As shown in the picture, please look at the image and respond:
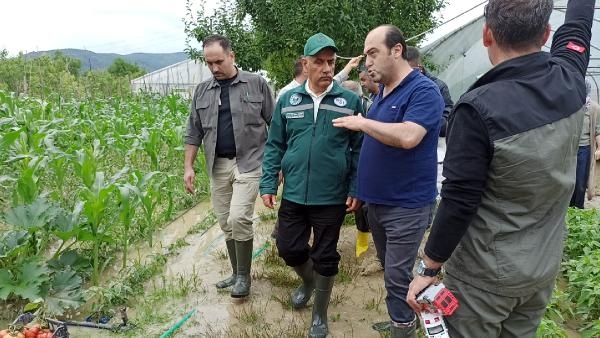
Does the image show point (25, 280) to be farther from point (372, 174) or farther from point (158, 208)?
point (158, 208)

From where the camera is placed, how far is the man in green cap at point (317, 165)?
3.03m

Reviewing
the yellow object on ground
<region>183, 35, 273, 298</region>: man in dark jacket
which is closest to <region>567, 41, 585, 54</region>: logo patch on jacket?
<region>183, 35, 273, 298</region>: man in dark jacket

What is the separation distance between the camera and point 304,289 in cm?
359

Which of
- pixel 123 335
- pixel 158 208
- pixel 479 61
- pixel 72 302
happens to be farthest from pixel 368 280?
pixel 479 61

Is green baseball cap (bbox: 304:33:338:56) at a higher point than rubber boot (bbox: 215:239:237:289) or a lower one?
higher

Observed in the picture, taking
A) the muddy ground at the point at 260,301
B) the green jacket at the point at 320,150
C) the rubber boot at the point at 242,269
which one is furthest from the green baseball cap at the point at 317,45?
the muddy ground at the point at 260,301

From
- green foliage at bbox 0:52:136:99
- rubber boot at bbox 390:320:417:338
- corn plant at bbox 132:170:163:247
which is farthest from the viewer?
green foliage at bbox 0:52:136:99

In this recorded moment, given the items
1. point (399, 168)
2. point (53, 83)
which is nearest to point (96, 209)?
point (399, 168)

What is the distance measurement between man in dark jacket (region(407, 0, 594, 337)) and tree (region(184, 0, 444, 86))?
20.8 feet

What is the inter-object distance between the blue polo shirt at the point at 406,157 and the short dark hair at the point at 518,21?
0.83m

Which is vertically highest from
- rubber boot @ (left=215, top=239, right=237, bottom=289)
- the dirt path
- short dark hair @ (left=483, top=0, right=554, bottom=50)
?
short dark hair @ (left=483, top=0, right=554, bottom=50)

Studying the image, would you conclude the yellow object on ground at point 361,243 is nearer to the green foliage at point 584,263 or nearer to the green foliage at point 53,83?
the green foliage at point 584,263

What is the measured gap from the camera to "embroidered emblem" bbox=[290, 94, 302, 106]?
310 centimetres

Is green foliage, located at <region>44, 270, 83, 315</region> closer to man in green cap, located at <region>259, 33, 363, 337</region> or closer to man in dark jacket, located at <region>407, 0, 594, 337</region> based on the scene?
man in green cap, located at <region>259, 33, 363, 337</region>
